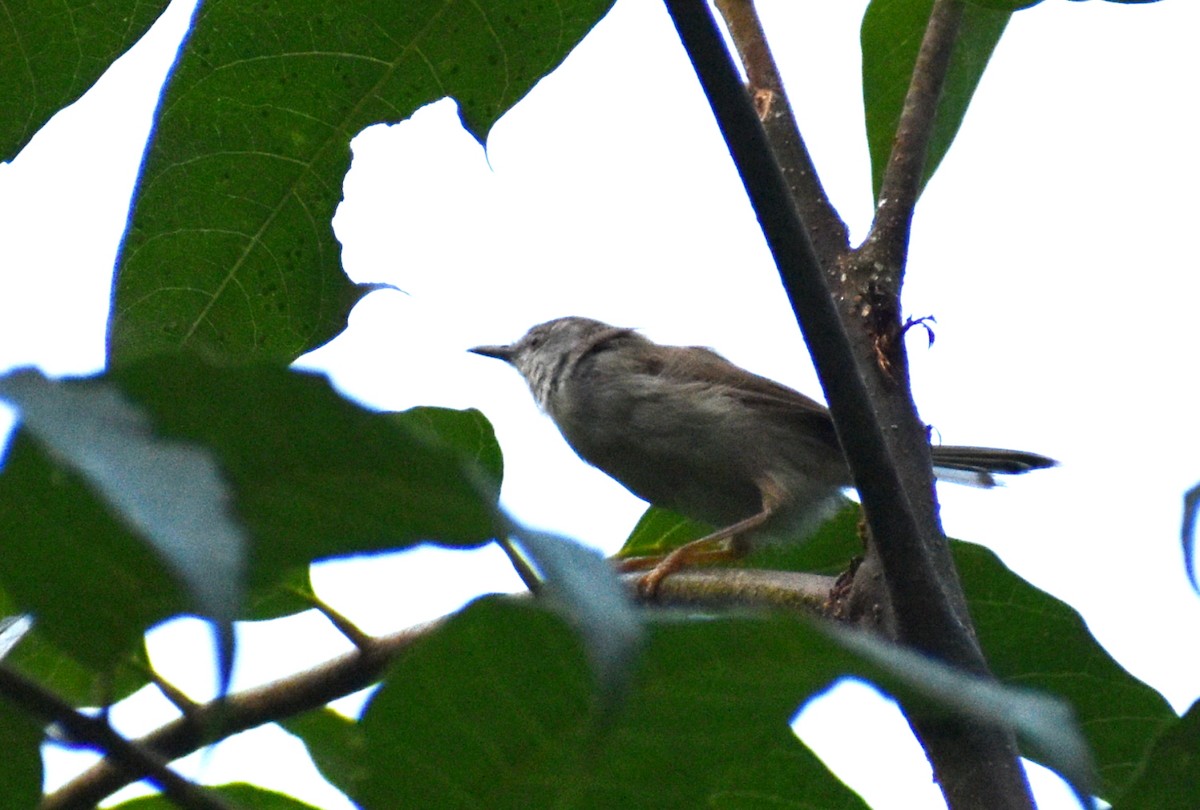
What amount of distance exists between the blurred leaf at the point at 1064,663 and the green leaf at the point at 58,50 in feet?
5.23

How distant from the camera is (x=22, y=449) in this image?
0.95 m

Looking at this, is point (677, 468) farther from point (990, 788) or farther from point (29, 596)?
point (29, 596)

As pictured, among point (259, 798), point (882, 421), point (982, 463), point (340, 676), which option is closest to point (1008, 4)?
point (882, 421)

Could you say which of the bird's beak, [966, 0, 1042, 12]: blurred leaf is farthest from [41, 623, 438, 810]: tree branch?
the bird's beak

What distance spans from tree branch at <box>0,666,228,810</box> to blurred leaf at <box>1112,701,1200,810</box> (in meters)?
0.86

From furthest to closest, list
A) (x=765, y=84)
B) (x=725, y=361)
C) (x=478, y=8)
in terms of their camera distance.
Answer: (x=725, y=361)
(x=765, y=84)
(x=478, y=8)

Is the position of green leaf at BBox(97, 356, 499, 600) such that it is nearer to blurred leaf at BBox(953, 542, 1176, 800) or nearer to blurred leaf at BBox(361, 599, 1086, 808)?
blurred leaf at BBox(361, 599, 1086, 808)

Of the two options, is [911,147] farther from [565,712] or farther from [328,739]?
[565,712]

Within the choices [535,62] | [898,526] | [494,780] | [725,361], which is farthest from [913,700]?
[725,361]

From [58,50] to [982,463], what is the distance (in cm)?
335

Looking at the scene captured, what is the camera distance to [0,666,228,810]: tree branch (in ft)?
3.16

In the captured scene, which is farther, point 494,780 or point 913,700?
point 494,780

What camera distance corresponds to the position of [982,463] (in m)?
4.71

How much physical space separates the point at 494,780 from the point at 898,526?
781 mm
